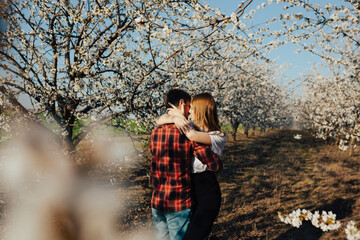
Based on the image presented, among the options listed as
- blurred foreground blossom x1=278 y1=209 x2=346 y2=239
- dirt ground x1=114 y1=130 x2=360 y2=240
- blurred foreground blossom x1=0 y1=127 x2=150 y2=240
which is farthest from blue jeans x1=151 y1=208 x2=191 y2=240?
blurred foreground blossom x1=0 y1=127 x2=150 y2=240

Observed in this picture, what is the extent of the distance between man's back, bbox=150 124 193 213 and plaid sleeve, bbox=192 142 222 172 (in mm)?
88

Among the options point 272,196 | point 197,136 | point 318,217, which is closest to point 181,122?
point 197,136

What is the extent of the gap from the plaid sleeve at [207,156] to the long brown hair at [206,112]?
0.23 m

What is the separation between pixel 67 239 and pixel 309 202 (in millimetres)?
6701

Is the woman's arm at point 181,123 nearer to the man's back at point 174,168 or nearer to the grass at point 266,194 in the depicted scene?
the man's back at point 174,168

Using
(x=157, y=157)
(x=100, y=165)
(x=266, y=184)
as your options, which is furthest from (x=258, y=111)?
(x=157, y=157)

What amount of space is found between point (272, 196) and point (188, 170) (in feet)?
21.0

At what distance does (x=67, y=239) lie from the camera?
4.57 meters

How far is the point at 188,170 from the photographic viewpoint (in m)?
2.28

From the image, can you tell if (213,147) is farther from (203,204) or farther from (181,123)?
(203,204)

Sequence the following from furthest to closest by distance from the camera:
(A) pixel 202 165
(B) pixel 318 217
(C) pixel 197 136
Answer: (B) pixel 318 217 → (A) pixel 202 165 → (C) pixel 197 136

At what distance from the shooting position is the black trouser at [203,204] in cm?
221

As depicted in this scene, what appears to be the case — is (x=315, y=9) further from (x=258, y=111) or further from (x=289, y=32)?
(x=258, y=111)

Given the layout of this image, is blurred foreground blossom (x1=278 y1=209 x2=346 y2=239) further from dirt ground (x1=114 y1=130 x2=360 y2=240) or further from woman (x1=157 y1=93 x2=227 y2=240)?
woman (x1=157 y1=93 x2=227 y2=240)
